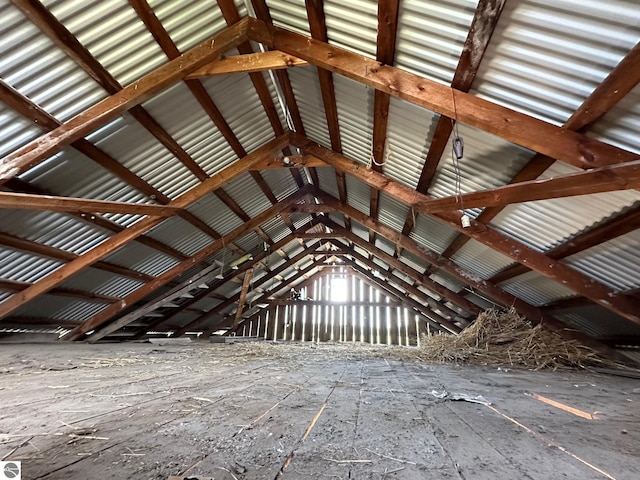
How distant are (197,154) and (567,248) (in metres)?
5.18

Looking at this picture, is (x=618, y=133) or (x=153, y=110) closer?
(x=618, y=133)

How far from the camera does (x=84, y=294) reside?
6.15m

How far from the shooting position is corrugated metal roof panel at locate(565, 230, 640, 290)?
3254 millimetres

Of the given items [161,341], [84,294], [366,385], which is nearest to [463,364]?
[366,385]

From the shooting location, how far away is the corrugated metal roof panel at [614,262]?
325 centimetres

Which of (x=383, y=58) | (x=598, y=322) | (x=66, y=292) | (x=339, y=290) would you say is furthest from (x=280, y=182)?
(x=339, y=290)

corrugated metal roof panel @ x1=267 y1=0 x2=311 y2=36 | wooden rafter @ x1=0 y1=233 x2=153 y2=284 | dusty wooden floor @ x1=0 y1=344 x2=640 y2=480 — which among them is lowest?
dusty wooden floor @ x1=0 y1=344 x2=640 y2=480

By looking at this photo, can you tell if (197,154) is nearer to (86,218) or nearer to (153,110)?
(153,110)

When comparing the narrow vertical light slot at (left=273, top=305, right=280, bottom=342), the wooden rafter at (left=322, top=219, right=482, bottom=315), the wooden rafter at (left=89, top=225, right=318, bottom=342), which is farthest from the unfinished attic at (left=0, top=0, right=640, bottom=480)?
the narrow vertical light slot at (left=273, top=305, right=280, bottom=342)

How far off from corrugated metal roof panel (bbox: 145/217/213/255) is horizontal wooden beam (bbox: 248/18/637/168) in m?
3.86

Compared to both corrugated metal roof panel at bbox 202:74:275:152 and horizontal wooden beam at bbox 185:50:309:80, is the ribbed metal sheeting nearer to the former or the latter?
corrugated metal roof panel at bbox 202:74:275:152

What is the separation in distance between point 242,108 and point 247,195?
2374mm

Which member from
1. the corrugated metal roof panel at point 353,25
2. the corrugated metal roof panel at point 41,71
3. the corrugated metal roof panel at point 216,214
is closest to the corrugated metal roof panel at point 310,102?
the corrugated metal roof panel at point 353,25

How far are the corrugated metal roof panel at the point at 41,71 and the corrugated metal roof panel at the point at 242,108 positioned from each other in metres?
1.22
